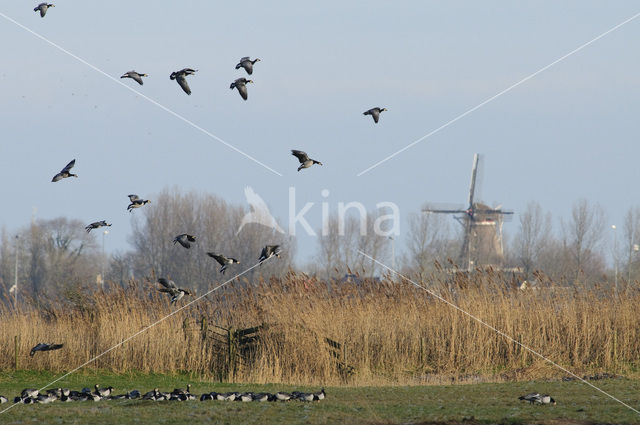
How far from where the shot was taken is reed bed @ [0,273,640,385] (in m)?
21.5

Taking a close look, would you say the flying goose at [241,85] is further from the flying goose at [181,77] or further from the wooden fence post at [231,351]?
the wooden fence post at [231,351]

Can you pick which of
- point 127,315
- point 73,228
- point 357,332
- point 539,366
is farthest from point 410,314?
point 73,228

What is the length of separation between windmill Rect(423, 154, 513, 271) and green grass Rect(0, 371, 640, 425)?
60.8 metres

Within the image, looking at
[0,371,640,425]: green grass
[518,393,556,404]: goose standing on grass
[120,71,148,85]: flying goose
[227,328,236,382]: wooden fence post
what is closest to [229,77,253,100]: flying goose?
[120,71,148,85]: flying goose

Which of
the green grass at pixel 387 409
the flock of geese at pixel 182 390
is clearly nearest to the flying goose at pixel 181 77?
the flock of geese at pixel 182 390

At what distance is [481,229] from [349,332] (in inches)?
2344

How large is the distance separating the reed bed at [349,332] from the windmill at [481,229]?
174 ft

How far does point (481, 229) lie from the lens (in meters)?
80.3

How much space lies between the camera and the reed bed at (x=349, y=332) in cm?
2145

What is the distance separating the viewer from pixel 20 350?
21.8m

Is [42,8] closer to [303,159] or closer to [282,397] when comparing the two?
[303,159]

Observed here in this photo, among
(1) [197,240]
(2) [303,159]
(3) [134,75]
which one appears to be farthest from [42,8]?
(1) [197,240]

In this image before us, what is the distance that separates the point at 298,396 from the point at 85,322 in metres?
10.3

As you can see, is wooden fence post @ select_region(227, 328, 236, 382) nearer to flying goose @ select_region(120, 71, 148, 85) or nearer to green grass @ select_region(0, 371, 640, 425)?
green grass @ select_region(0, 371, 640, 425)
